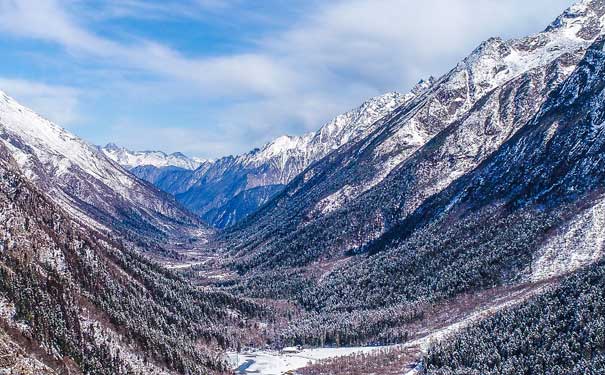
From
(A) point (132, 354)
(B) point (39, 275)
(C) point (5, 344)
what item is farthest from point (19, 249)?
(C) point (5, 344)

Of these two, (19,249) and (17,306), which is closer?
(17,306)

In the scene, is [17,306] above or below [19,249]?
below

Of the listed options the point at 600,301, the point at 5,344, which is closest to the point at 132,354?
the point at 5,344

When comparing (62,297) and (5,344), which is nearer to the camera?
(5,344)

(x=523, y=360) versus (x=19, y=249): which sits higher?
(x=19, y=249)

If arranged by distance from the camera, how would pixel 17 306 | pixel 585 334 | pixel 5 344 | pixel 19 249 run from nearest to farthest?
pixel 5 344
pixel 17 306
pixel 585 334
pixel 19 249

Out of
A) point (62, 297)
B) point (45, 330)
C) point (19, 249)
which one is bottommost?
point (45, 330)

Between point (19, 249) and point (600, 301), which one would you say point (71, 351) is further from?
point (600, 301)

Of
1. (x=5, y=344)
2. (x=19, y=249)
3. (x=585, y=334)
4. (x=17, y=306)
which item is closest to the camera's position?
(x=5, y=344)

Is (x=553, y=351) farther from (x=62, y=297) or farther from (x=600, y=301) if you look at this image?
(x=62, y=297)
